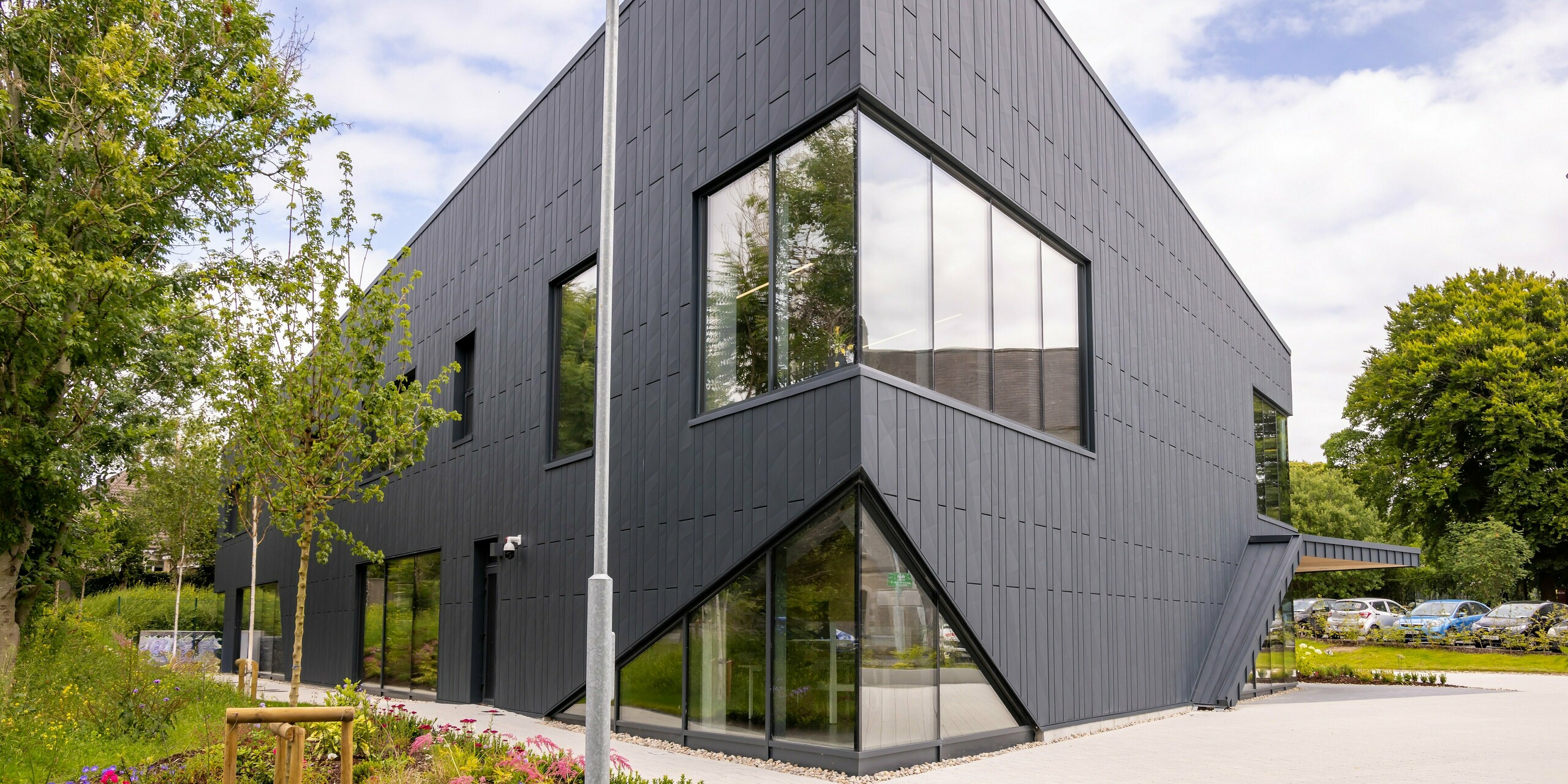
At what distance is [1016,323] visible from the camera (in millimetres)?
12297

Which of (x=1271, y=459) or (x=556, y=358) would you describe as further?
(x=1271, y=459)

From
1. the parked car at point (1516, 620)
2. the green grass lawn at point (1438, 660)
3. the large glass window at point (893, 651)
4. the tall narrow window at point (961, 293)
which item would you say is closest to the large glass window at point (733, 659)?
the large glass window at point (893, 651)

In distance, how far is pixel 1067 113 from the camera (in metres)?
13.8

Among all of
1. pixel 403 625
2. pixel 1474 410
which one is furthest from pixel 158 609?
pixel 1474 410

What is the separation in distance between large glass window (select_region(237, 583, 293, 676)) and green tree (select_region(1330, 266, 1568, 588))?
38113 mm

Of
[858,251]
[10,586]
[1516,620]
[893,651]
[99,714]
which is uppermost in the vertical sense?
[858,251]

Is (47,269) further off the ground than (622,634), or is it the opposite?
(47,269)

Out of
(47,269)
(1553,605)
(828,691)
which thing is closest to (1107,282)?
(828,691)

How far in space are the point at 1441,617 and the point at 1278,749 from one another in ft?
80.8

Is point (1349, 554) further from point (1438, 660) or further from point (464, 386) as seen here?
point (464, 386)

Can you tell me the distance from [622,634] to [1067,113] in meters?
9.02

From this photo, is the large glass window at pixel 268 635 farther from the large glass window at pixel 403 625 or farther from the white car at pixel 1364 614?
the white car at pixel 1364 614

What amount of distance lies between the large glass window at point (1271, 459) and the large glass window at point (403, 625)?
16.0 meters

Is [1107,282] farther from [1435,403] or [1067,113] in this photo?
[1435,403]
